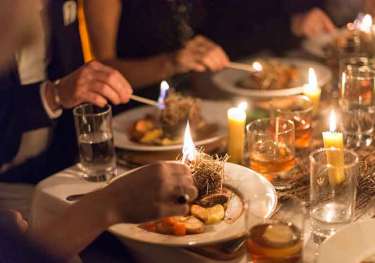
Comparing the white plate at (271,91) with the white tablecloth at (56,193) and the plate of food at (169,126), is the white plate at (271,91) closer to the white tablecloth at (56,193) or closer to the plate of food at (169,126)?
the plate of food at (169,126)

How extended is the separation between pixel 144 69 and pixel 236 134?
0.86m

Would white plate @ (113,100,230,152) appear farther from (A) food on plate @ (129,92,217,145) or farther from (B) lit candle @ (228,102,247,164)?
(B) lit candle @ (228,102,247,164)

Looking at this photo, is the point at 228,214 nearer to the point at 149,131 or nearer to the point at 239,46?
the point at 149,131

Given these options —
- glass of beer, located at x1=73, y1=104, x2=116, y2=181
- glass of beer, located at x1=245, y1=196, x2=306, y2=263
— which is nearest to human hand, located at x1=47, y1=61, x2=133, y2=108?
glass of beer, located at x1=73, y1=104, x2=116, y2=181

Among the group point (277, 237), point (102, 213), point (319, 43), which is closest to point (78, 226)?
point (102, 213)

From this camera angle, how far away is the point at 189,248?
1303 millimetres

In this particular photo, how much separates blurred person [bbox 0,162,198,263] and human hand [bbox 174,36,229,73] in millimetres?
1009

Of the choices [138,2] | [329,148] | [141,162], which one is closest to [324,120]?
[329,148]

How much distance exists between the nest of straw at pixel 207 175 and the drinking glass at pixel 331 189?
0.21 metres

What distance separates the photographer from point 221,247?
4.29 feet

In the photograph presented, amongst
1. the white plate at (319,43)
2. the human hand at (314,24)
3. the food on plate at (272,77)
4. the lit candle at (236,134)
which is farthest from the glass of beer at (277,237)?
the human hand at (314,24)

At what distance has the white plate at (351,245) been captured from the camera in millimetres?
1208

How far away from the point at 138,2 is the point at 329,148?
1345mm

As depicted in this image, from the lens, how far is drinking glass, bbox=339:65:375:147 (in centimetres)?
180
